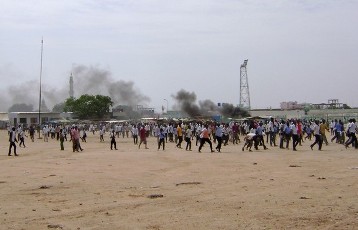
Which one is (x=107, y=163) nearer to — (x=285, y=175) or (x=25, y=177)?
(x=25, y=177)

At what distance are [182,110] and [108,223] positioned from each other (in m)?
119

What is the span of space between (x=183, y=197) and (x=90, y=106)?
9807 cm

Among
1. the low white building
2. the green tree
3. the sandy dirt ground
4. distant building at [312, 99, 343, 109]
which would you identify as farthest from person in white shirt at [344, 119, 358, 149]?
distant building at [312, 99, 343, 109]

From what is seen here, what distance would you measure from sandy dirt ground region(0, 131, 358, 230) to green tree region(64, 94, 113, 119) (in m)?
90.5

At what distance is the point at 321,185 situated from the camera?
40.6ft

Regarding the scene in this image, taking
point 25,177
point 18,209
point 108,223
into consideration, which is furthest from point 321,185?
point 25,177

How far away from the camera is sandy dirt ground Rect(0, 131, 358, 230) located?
845 cm

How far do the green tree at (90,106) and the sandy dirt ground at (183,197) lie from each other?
9045 cm

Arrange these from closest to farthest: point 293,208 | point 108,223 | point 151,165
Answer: point 108,223 < point 293,208 < point 151,165

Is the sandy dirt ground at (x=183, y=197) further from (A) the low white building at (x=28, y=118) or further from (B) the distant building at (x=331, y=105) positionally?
(B) the distant building at (x=331, y=105)

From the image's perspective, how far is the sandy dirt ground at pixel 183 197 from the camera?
845cm

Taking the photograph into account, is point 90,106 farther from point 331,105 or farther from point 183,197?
point 183,197

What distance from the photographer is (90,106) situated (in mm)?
107125

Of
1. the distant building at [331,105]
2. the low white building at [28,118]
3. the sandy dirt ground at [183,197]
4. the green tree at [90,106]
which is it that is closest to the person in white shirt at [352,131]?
the sandy dirt ground at [183,197]
